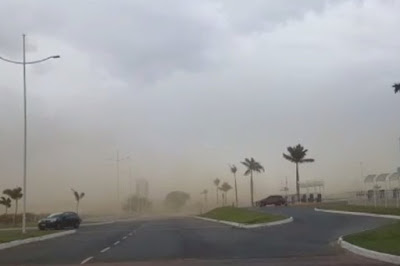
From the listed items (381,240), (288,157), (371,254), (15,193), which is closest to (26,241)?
(381,240)

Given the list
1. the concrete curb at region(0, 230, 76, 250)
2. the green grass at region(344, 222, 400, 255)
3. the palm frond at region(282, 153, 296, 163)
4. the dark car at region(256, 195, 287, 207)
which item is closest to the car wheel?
the concrete curb at region(0, 230, 76, 250)

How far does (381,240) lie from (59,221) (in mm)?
36742

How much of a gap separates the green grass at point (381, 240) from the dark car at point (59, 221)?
33537mm

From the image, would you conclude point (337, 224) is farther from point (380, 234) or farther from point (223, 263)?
point (223, 263)

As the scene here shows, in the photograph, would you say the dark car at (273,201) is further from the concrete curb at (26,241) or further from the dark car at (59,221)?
the concrete curb at (26,241)

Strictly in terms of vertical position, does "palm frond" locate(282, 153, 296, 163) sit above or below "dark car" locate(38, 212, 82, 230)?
above

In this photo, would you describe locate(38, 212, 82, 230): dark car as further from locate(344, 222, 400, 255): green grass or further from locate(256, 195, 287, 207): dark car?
locate(256, 195, 287, 207): dark car

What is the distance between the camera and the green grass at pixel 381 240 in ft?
69.5

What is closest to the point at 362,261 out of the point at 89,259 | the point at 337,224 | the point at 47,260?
the point at 89,259

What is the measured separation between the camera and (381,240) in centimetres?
2398

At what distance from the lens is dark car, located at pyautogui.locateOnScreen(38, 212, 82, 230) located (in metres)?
54.7

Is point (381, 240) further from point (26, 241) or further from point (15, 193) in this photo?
point (15, 193)

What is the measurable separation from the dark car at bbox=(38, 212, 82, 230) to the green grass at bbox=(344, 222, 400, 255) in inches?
1320

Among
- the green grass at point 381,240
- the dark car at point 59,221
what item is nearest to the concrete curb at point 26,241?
the dark car at point 59,221
